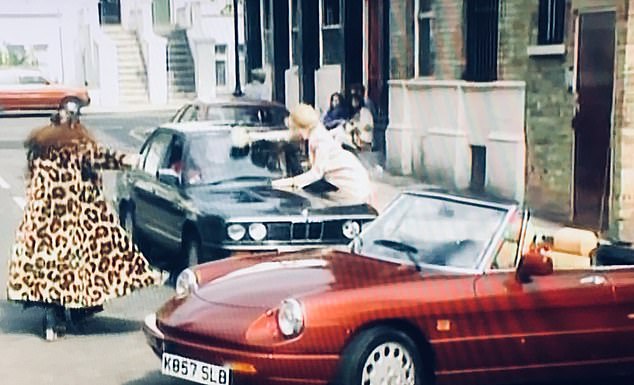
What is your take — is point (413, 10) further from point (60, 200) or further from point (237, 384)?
point (237, 384)

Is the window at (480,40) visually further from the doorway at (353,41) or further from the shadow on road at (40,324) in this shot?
the shadow on road at (40,324)

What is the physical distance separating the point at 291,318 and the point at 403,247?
81 centimetres

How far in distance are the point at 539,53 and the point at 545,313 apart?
3.89 m

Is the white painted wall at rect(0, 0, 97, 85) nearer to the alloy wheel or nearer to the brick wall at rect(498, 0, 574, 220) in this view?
the brick wall at rect(498, 0, 574, 220)

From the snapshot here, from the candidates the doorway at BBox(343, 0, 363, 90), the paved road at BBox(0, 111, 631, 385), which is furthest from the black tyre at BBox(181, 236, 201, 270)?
the doorway at BBox(343, 0, 363, 90)

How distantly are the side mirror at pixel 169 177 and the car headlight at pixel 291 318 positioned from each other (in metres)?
2.71

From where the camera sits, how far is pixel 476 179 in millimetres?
7316

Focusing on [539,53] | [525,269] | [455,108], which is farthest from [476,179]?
[525,269]

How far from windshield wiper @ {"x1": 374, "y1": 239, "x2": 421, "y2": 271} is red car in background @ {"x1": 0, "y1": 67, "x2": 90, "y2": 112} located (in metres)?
2.20

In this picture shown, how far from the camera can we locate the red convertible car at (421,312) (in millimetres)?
4598

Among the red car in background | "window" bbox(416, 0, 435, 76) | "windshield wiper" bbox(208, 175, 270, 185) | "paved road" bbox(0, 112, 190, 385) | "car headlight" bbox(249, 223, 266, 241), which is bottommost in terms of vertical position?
"paved road" bbox(0, 112, 190, 385)

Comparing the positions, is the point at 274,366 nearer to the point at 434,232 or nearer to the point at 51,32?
the point at 434,232

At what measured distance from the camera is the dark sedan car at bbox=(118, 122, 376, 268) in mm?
6574

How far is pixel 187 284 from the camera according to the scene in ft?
17.3
